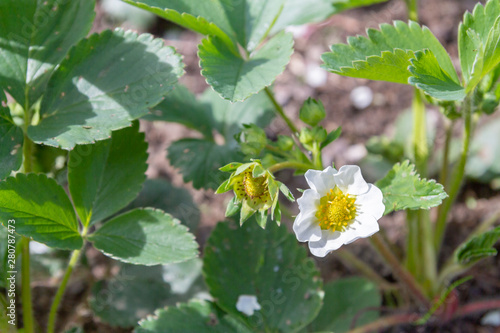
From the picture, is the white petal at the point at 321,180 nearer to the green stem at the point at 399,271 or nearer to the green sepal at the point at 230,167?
the green sepal at the point at 230,167

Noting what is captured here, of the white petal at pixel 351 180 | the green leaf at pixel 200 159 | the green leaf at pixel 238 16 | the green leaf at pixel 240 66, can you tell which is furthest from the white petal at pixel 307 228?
the green leaf at pixel 238 16

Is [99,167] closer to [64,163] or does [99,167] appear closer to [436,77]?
[64,163]

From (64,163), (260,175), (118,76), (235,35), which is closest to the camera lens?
(260,175)

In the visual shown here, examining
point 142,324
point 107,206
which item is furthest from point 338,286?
point 107,206

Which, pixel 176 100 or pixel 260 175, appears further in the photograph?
pixel 176 100

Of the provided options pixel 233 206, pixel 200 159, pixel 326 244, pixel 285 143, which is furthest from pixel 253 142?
pixel 200 159

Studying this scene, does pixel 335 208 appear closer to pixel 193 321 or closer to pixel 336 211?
pixel 336 211

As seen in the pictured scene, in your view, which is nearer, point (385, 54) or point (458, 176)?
point (385, 54)
